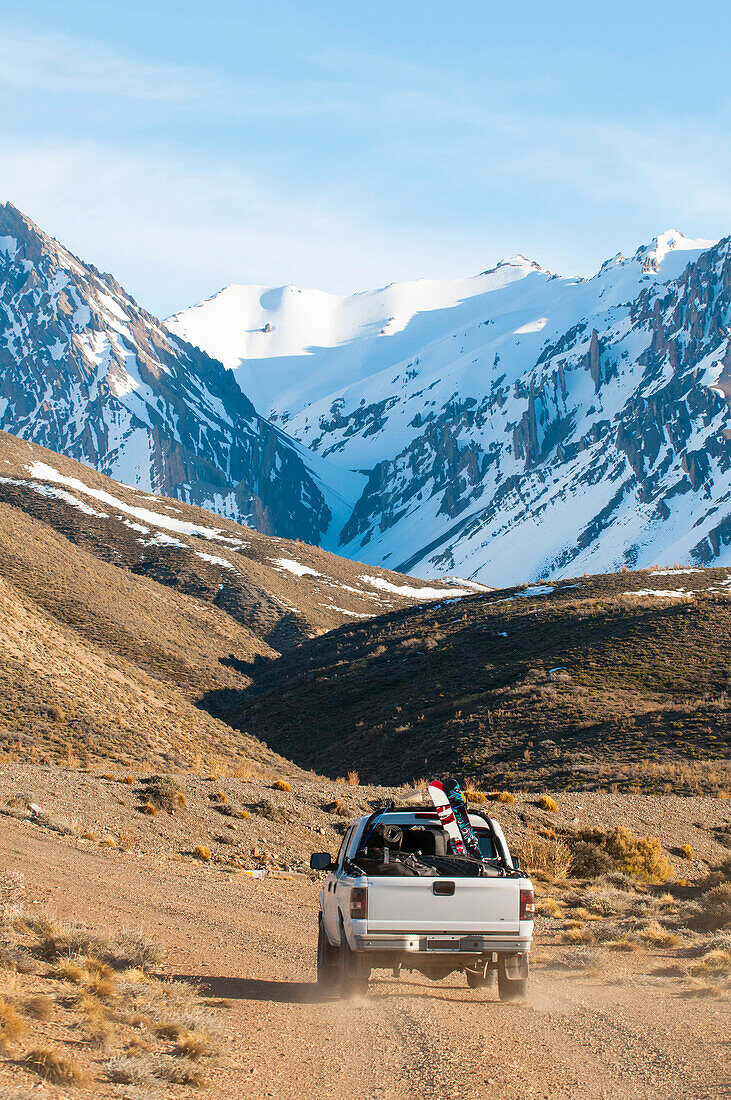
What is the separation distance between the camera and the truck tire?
36.7ft

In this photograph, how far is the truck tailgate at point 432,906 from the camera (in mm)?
9789

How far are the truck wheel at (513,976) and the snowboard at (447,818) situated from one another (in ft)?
3.63

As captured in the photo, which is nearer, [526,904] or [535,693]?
[526,904]

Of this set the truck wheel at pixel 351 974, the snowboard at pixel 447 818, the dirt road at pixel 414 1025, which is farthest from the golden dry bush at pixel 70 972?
the snowboard at pixel 447 818

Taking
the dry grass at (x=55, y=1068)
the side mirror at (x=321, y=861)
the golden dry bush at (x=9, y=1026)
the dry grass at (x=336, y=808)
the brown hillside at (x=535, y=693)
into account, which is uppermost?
the brown hillside at (x=535, y=693)

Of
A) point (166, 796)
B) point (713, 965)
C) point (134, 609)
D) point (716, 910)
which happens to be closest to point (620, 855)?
point (716, 910)

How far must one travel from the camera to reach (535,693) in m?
45.5

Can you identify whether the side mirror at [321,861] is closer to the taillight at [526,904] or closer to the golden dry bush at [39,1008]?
the taillight at [526,904]

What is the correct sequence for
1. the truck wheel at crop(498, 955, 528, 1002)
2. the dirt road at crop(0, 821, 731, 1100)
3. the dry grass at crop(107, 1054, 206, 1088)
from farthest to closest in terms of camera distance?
the truck wheel at crop(498, 955, 528, 1002) → the dirt road at crop(0, 821, 731, 1100) → the dry grass at crop(107, 1054, 206, 1088)

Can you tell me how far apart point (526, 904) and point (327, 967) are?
8.25 feet

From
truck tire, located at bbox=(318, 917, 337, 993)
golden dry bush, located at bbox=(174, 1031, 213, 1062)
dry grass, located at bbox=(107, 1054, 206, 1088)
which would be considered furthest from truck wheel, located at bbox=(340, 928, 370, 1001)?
dry grass, located at bbox=(107, 1054, 206, 1088)

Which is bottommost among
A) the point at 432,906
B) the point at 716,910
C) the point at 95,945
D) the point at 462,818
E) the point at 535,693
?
the point at 716,910

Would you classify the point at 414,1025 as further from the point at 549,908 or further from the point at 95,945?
the point at 549,908

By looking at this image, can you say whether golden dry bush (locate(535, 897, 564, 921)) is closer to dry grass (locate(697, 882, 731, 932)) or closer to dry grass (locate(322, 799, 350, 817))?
dry grass (locate(697, 882, 731, 932))
